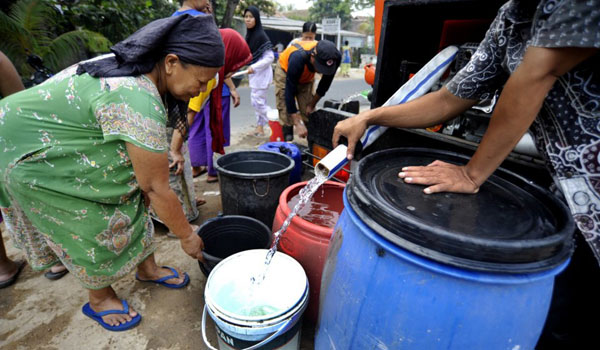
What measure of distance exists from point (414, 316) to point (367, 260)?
22 cm

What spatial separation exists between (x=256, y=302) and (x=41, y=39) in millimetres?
6873

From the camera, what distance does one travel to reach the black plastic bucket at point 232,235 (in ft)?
7.26

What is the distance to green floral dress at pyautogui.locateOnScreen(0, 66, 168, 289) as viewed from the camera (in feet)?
4.57

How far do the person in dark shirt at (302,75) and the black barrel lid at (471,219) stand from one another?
2.77 metres

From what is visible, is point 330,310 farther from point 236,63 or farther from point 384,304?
point 236,63

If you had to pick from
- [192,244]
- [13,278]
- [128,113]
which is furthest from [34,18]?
Answer: [192,244]

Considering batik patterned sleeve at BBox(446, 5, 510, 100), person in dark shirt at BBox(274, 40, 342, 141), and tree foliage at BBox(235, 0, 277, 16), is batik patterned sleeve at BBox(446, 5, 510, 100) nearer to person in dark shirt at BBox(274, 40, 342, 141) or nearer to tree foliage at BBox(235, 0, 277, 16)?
person in dark shirt at BBox(274, 40, 342, 141)

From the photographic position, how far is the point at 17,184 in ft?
5.16

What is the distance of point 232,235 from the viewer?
95.3 inches

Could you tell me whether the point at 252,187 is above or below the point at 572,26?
below

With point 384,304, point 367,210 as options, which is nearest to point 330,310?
point 384,304

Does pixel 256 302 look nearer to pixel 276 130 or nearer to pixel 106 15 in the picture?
pixel 276 130

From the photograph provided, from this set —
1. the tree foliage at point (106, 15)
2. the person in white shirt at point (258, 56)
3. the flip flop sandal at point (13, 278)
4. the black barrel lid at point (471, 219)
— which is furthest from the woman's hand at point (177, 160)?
the tree foliage at point (106, 15)

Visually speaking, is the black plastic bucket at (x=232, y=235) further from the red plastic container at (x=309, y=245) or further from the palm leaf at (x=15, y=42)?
the palm leaf at (x=15, y=42)
